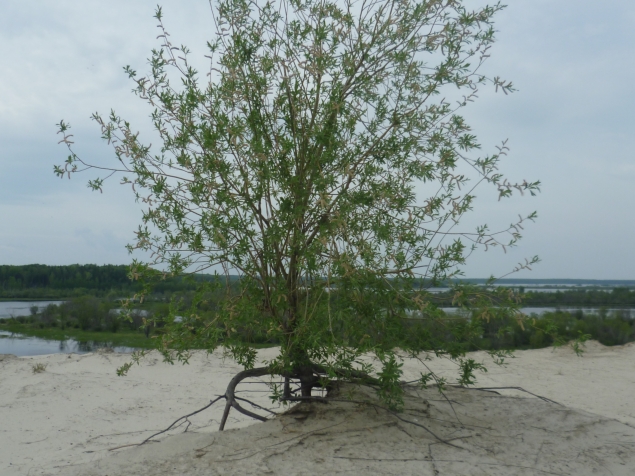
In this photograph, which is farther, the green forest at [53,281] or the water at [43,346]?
the water at [43,346]

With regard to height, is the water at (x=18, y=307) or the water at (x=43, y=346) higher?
the water at (x=18, y=307)

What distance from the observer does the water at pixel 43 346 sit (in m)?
9.83

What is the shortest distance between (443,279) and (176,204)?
1.88 meters

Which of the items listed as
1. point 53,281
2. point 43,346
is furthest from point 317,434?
point 43,346

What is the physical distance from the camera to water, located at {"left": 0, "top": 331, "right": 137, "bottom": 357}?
32.2ft

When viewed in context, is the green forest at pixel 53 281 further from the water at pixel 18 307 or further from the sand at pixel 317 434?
the sand at pixel 317 434

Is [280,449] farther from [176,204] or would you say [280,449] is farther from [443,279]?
[176,204]

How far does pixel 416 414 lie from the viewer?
422 cm

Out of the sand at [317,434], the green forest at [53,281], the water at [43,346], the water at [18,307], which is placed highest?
the green forest at [53,281]

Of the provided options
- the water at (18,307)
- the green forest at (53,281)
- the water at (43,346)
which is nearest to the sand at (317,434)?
the green forest at (53,281)

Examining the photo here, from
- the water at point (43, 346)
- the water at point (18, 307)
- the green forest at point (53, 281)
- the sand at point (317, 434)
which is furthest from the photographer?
the water at point (18, 307)

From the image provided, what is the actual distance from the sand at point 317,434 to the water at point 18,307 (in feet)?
11.8

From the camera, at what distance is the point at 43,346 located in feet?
33.9

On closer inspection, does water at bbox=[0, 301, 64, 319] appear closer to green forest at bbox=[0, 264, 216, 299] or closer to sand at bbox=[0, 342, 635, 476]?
green forest at bbox=[0, 264, 216, 299]
